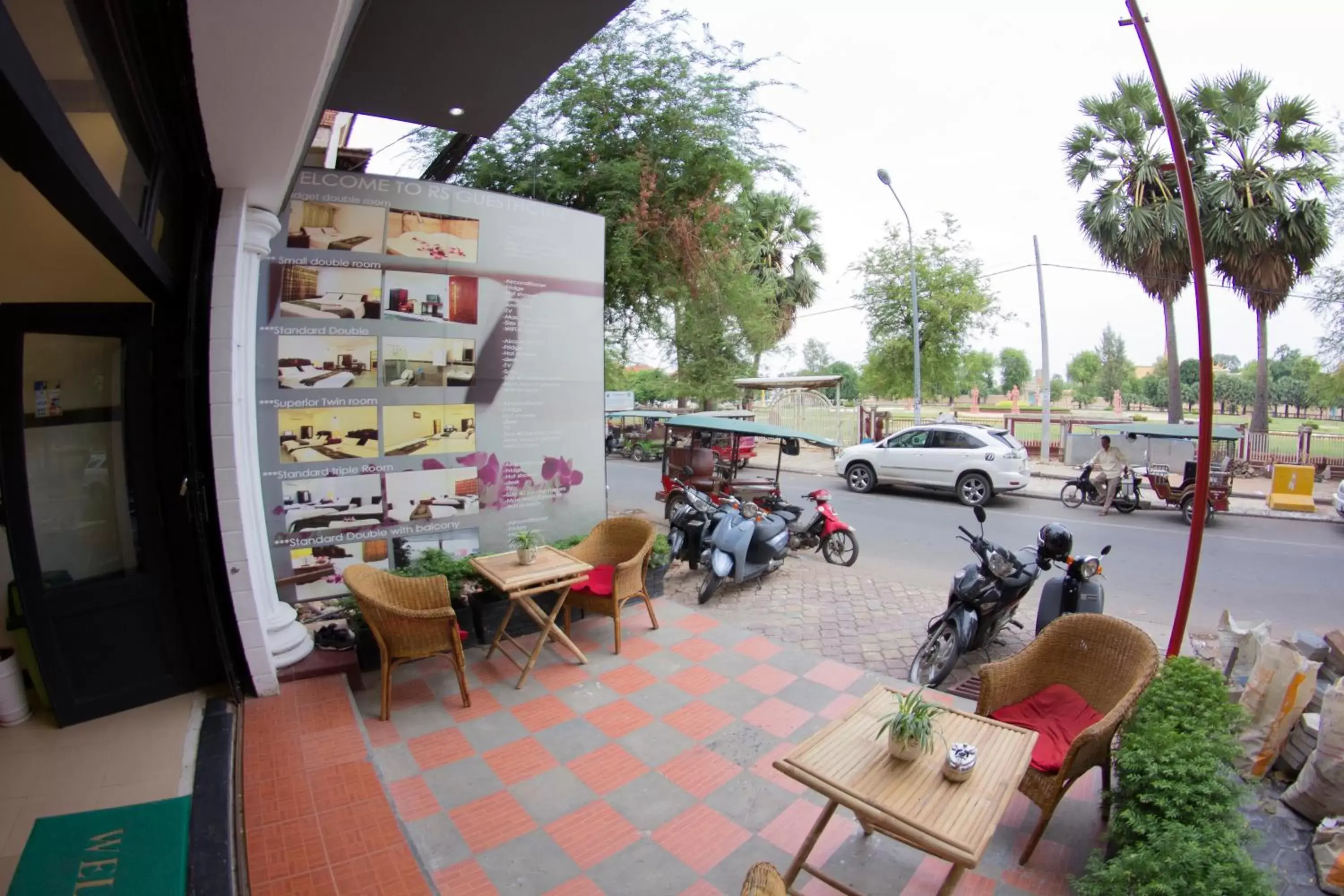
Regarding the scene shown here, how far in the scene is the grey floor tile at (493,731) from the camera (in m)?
3.46

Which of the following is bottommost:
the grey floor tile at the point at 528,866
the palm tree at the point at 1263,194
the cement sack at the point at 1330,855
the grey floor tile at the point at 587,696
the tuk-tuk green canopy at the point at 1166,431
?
the grey floor tile at the point at 528,866

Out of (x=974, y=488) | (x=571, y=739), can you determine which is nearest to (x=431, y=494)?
(x=571, y=739)

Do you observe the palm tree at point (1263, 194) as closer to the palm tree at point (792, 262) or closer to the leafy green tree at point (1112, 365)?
the palm tree at point (792, 262)

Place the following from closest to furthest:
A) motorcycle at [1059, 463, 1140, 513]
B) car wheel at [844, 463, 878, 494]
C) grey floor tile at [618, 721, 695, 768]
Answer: grey floor tile at [618, 721, 695, 768] → motorcycle at [1059, 463, 1140, 513] → car wheel at [844, 463, 878, 494]

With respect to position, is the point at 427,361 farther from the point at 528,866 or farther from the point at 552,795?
the point at 528,866

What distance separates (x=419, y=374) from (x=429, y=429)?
0.46 meters

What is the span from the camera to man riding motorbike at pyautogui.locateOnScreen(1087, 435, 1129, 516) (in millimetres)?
10664

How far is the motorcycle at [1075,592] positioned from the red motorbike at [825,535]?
10.6 ft

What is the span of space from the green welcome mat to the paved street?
6235mm

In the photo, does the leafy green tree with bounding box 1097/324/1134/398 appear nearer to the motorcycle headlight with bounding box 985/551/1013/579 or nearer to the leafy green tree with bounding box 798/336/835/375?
the leafy green tree with bounding box 798/336/835/375

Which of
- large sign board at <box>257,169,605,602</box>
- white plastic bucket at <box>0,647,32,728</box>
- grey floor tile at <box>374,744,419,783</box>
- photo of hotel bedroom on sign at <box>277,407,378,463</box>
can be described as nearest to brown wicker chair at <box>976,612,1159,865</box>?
grey floor tile at <box>374,744,419,783</box>

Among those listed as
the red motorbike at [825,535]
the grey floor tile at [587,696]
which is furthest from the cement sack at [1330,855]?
the red motorbike at [825,535]

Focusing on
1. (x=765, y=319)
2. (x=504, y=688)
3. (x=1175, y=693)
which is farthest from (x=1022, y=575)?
(x=765, y=319)

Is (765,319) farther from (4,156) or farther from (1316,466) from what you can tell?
(1316,466)
